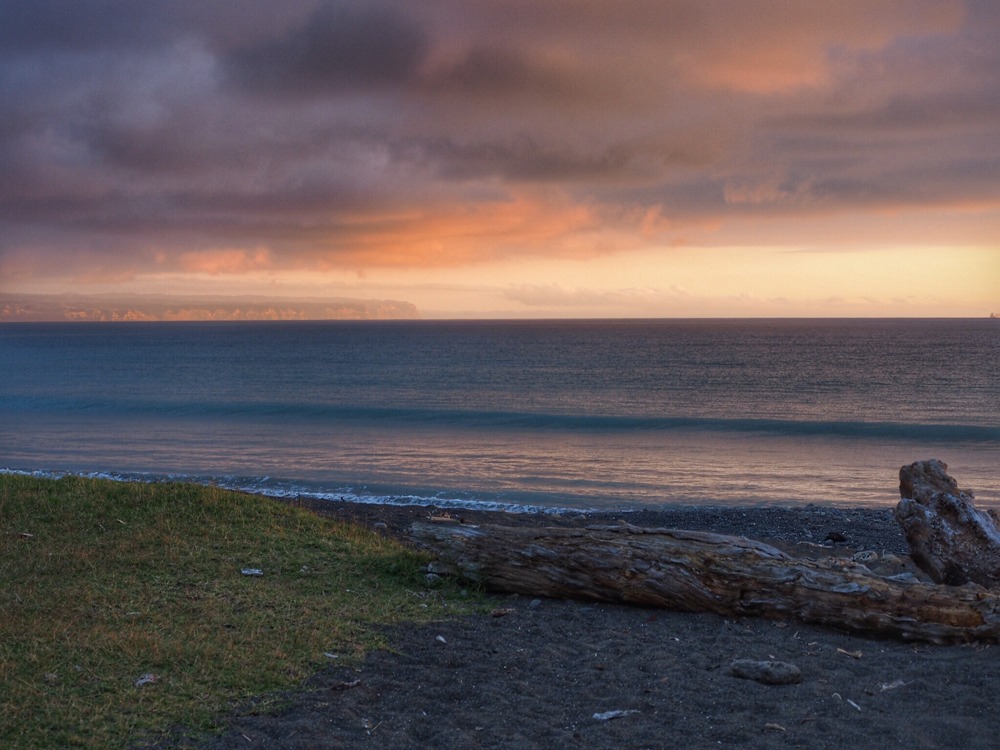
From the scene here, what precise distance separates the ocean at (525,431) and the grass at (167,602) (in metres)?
10.2

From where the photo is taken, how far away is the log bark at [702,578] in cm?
889

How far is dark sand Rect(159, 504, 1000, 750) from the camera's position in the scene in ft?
21.3

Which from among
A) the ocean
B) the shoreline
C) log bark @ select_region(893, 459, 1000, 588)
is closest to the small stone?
log bark @ select_region(893, 459, 1000, 588)

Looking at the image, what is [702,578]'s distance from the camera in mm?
9812

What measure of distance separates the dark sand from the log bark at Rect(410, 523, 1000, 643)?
0.21 meters

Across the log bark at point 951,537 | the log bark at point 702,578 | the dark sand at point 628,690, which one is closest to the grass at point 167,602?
the dark sand at point 628,690

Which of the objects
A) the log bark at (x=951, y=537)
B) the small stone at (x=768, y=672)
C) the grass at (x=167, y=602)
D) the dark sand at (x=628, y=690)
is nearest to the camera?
the dark sand at (x=628, y=690)

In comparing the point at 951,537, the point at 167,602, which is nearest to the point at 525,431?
the point at 951,537

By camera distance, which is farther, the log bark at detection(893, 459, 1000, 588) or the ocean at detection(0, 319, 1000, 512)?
the ocean at detection(0, 319, 1000, 512)

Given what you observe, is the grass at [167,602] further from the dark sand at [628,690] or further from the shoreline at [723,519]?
the shoreline at [723,519]

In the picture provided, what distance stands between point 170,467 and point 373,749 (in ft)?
87.4

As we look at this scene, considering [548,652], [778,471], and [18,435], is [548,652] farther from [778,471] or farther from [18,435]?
[18,435]

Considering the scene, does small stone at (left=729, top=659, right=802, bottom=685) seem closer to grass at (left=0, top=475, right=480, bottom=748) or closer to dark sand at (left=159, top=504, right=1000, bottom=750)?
dark sand at (left=159, top=504, right=1000, bottom=750)

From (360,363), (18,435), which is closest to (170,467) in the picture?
(18,435)
